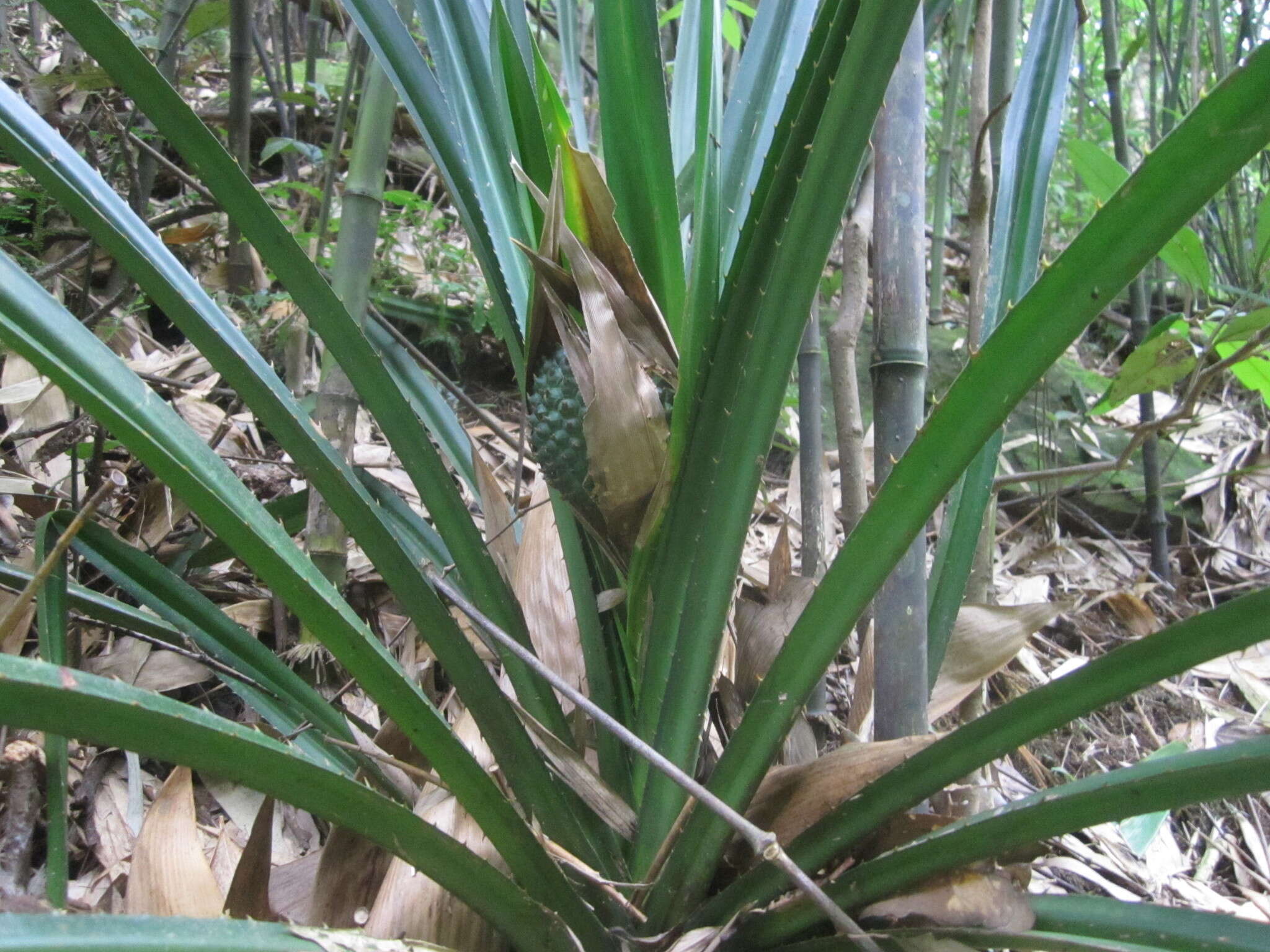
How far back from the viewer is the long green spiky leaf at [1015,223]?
26.6 inches

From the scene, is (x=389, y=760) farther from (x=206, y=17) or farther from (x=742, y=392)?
(x=206, y=17)

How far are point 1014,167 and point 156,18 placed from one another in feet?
4.20

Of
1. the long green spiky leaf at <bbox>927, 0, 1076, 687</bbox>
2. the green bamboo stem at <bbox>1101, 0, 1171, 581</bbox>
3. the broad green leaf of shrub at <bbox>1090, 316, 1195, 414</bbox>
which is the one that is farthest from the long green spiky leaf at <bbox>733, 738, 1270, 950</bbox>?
the green bamboo stem at <bbox>1101, 0, 1171, 581</bbox>

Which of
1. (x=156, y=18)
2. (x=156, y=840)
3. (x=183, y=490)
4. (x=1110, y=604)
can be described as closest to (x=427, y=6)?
(x=183, y=490)

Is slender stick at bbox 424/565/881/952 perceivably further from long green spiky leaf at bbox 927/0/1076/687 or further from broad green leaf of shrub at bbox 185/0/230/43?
broad green leaf of shrub at bbox 185/0/230/43

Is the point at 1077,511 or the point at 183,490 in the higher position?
the point at 183,490

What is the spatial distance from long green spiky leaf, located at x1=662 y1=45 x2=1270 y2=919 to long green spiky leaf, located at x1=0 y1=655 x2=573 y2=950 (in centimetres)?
11

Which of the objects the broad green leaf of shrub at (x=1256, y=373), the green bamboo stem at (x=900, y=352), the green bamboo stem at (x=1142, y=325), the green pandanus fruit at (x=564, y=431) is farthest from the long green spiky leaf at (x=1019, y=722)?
the green bamboo stem at (x=1142, y=325)

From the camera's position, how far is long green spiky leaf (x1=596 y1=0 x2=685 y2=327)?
0.54 metres

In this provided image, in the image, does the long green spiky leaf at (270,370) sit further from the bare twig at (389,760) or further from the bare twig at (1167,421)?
the bare twig at (1167,421)

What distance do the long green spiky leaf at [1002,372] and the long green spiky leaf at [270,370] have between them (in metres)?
0.12

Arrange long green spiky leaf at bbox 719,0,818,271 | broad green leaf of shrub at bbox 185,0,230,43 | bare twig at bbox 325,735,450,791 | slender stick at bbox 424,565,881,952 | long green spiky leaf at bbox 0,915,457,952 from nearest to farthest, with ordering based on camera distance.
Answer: long green spiky leaf at bbox 0,915,457,952, slender stick at bbox 424,565,881,952, bare twig at bbox 325,735,450,791, long green spiky leaf at bbox 719,0,818,271, broad green leaf of shrub at bbox 185,0,230,43

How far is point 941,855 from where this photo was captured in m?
0.45

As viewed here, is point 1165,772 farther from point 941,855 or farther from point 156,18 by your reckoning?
point 156,18
